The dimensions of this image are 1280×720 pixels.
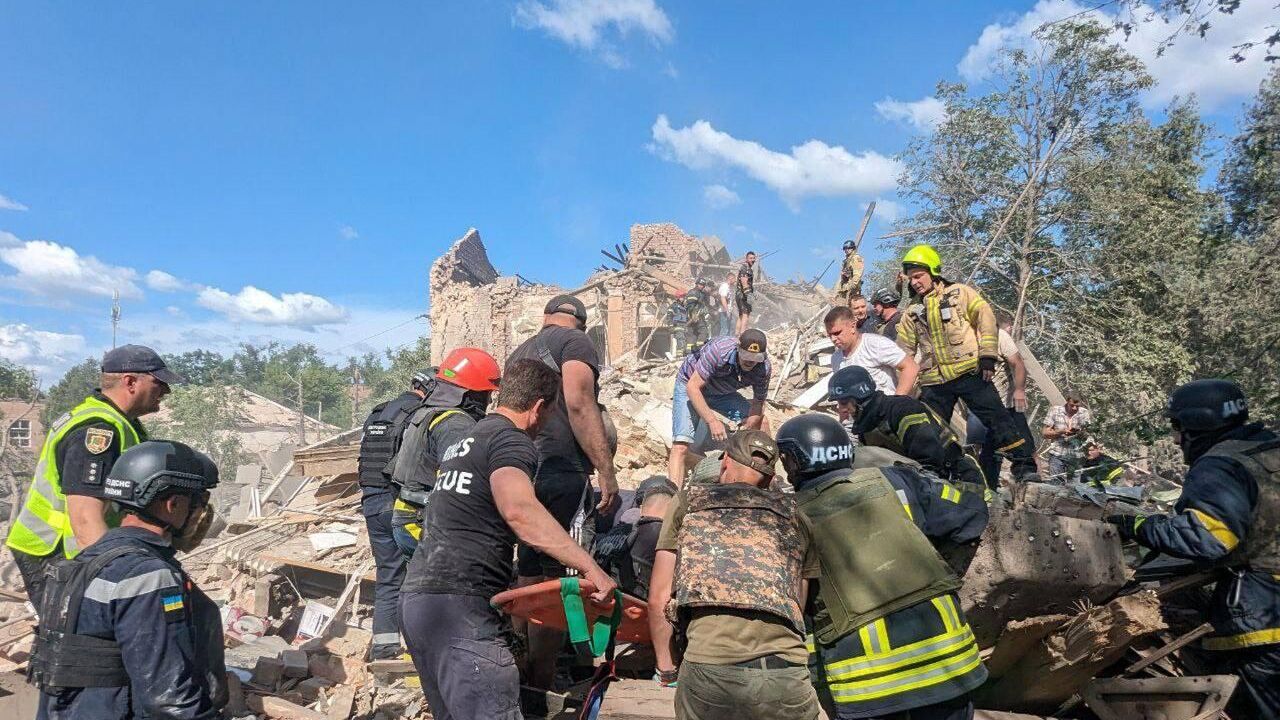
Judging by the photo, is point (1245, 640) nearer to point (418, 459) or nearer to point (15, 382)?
point (418, 459)

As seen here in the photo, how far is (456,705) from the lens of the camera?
8.47 feet

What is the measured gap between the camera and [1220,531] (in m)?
2.99

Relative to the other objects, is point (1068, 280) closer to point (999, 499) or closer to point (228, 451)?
point (999, 499)

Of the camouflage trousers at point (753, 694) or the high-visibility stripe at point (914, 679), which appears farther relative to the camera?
the high-visibility stripe at point (914, 679)

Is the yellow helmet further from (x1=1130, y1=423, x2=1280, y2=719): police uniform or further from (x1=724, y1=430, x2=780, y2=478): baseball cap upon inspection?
(x1=724, y1=430, x2=780, y2=478): baseball cap

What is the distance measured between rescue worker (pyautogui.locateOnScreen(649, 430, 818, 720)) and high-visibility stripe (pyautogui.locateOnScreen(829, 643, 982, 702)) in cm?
22

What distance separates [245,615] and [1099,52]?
16.4 metres

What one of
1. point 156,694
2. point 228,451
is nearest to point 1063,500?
point 156,694

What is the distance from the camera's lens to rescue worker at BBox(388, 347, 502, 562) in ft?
12.3

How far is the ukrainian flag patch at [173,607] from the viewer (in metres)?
2.18

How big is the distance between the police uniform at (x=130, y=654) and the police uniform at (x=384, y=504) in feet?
8.52

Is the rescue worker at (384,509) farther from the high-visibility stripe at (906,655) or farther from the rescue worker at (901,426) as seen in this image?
the high-visibility stripe at (906,655)

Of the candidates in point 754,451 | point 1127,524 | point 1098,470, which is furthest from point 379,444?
point 1098,470

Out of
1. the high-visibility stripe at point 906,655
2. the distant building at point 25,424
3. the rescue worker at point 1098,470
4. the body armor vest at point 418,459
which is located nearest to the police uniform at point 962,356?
the rescue worker at point 1098,470
